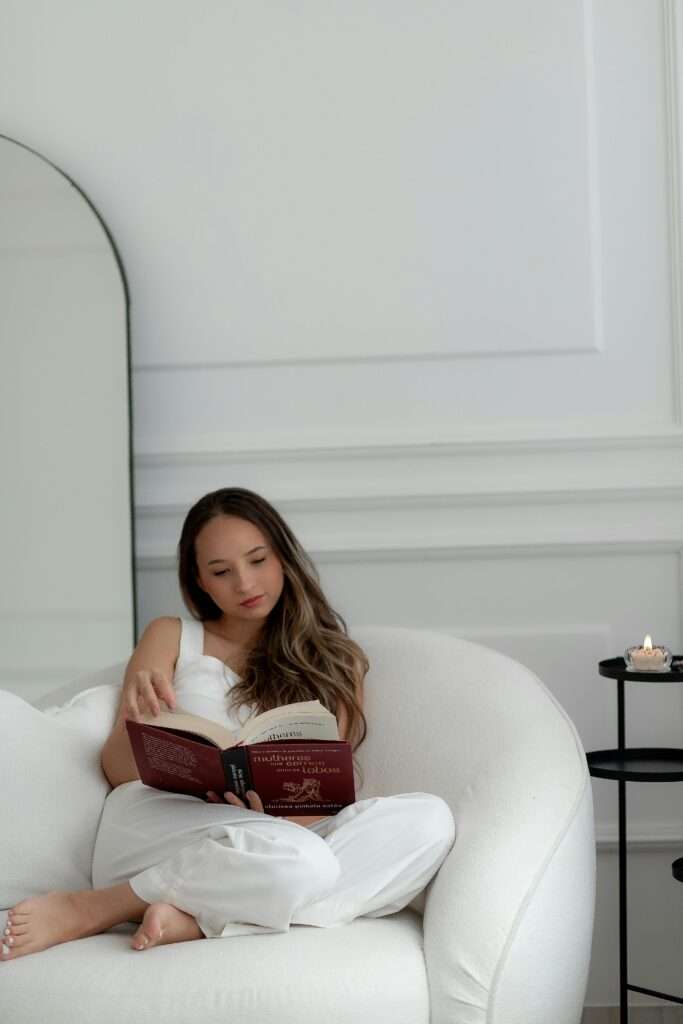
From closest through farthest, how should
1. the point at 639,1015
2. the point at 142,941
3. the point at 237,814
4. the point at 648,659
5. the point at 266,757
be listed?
the point at 142,941
the point at 266,757
the point at 237,814
the point at 648,659
the point at 639,1015

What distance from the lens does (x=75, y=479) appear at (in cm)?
287

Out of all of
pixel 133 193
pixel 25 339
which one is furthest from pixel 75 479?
pixel 133 193

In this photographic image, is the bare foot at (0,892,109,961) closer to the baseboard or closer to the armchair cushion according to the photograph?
the armchair cushion

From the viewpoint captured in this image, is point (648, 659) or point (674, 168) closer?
point (648, 659)

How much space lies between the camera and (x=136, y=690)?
2361mm

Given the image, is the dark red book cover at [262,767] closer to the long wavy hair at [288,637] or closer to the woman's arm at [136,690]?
the woman's arm at [136,690]

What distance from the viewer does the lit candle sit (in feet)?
8.11

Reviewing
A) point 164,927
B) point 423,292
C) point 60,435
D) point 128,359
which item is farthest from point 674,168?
point 164,927

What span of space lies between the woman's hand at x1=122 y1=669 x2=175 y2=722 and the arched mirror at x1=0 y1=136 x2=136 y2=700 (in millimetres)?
511

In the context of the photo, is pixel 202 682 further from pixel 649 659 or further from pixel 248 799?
pixel 649 659

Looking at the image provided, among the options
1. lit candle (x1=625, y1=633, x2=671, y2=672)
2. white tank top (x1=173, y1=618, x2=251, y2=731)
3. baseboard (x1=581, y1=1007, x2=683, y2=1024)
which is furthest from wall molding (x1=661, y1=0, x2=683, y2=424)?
Result: baseboard (x1=581, y1=1007, x2=683, y2=1024)

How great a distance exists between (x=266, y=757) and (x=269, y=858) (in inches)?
5.6

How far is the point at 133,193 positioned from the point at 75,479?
62 cm

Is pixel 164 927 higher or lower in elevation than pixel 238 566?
lower
